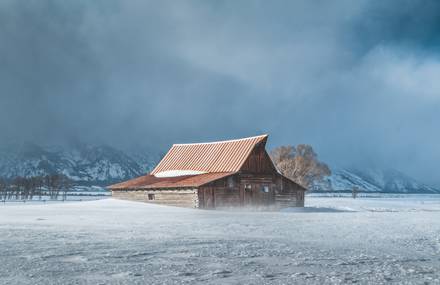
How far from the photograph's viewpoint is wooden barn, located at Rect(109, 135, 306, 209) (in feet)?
130

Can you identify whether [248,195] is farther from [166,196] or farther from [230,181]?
[166,196]

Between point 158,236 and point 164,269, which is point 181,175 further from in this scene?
point 164,269

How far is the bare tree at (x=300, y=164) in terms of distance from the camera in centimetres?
7181

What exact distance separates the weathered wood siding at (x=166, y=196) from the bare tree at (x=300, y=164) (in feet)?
103

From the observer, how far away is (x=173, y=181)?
42.7 meters

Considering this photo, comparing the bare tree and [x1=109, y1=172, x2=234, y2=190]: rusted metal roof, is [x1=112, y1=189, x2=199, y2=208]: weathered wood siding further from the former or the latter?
the bare tree

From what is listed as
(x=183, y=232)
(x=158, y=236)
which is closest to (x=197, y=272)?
(x=158, y=236)

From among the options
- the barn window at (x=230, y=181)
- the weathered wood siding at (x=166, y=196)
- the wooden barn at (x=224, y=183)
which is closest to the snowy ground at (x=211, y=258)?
the weathered wood siding at (x=166, y=196)

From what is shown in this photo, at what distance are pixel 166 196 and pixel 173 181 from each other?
1643 mm

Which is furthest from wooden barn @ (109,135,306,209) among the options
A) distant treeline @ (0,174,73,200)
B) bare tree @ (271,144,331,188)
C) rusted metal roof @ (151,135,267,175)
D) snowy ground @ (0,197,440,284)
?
distant treeline @ (0,174,73,200)

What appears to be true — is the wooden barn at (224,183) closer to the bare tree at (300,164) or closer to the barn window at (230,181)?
the barn window at (230,181)

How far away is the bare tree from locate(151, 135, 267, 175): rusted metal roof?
2455 cm

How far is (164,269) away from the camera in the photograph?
959cm

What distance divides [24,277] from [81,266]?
53.6 inches
